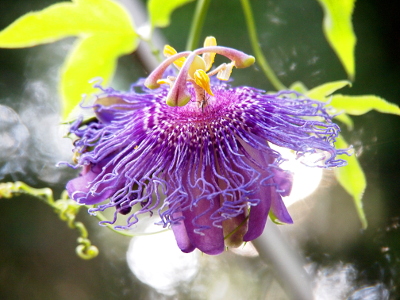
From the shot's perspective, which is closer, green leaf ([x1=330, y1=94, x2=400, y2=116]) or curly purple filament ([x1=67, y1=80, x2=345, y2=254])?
curly purple filament ([x1=67, y1=80, x2=345, y2=254])

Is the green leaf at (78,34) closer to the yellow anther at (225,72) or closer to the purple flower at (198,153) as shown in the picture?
the purple flower at (198,153)

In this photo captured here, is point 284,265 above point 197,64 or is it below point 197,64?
below

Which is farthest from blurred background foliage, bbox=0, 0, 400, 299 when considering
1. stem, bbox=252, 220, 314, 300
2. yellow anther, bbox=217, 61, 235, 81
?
yellow anther, bbox=217, 61, 235, 81

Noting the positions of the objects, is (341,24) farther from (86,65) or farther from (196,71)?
(86,65)

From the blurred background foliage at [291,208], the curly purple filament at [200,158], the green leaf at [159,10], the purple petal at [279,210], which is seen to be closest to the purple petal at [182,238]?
the curly purple filament at [200,158]

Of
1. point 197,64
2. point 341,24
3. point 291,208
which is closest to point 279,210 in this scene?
point 197,64

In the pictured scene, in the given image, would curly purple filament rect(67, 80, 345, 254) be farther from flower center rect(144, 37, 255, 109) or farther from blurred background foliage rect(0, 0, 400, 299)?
blurred background foliage rect(0, 0, 400, 299)
